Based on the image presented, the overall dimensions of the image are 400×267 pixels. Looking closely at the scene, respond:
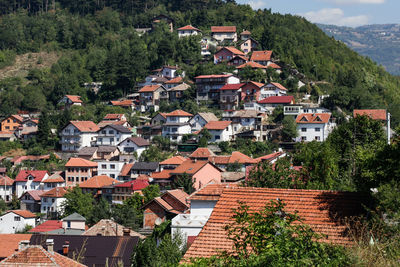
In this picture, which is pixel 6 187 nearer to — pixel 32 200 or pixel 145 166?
pixel 32 200

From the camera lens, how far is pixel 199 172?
40562 mm

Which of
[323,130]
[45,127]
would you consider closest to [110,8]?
[45,127]

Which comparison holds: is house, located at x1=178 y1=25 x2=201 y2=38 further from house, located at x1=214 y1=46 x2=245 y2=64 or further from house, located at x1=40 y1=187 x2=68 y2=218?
house, located at x1=40 y1=187 x2=68 y2=218

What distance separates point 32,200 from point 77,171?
4.43 m

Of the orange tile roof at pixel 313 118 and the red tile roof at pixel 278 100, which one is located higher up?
the red tile roof at pixel 278 100

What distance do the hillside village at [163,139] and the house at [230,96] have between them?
0.34 ft

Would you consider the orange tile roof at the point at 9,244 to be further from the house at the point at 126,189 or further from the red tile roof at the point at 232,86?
the red tile roof at the point at 232,86

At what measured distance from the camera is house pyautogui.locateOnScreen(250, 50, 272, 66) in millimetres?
61922

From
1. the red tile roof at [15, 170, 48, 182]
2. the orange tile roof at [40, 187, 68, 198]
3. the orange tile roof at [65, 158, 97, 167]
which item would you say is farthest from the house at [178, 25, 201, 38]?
the orange tile roof at [40, 187, 68, 198]

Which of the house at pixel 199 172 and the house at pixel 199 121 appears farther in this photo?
the house at pixel 199 121

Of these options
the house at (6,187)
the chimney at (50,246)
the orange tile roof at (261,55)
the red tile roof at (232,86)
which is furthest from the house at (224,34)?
the chimney at (50,246)

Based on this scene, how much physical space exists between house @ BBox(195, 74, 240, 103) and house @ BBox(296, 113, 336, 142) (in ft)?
36.4

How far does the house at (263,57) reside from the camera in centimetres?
6192

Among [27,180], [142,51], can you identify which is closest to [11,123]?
[27,180]
